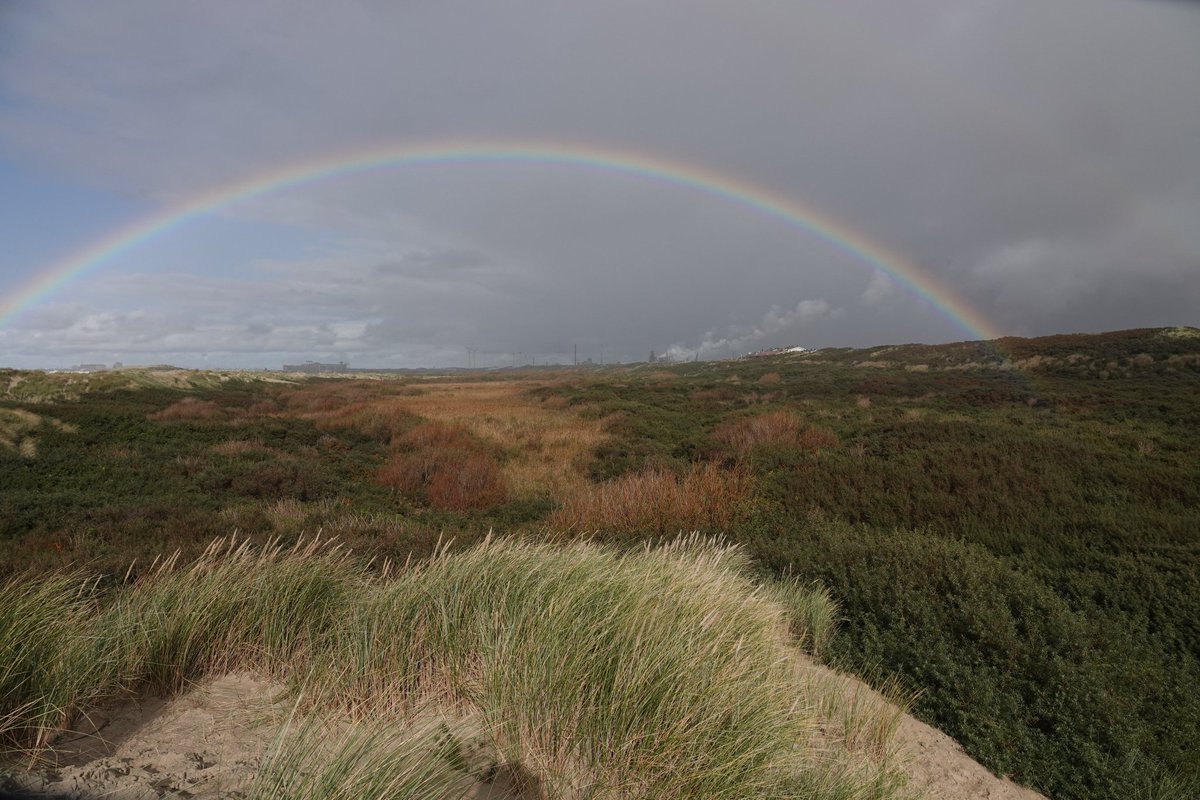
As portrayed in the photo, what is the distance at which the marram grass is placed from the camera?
2.35 metres

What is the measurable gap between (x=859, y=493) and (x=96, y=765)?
10.00 m

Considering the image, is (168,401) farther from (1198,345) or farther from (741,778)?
(1198,345)

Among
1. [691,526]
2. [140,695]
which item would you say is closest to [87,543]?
[140,695]

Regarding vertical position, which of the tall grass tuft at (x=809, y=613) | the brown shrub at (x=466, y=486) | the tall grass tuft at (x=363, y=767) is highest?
the tall grass tuft at (x=363, y=767)

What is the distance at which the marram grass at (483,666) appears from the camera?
2.35 metres

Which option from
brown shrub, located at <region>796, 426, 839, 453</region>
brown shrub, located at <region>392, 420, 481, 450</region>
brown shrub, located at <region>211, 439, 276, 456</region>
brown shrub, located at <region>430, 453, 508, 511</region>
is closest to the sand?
brown shrub, located at <region>430, 453, 508, 511</region>

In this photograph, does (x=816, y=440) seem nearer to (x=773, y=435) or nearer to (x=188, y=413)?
(x=773, y=435)

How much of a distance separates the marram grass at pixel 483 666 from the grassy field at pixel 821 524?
0.22 feet

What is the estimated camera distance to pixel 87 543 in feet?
21.5

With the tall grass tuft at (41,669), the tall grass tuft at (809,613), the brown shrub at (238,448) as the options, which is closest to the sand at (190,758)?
the tall grass tuft at (41,669)

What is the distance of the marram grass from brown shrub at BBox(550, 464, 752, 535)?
358 centimetres

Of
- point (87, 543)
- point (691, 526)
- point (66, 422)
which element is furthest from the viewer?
point (66, 422)

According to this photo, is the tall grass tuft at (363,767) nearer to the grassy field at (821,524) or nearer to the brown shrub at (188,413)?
the grassy field at (821,524)

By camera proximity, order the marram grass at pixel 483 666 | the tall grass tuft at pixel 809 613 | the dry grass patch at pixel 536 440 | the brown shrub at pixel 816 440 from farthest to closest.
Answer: the brown shrub at pixel 816 440 → the dry grass patch at pixel 536 440 → the tall grass tuft at pixel 809 613 → the marram grass at pixel 483 666
